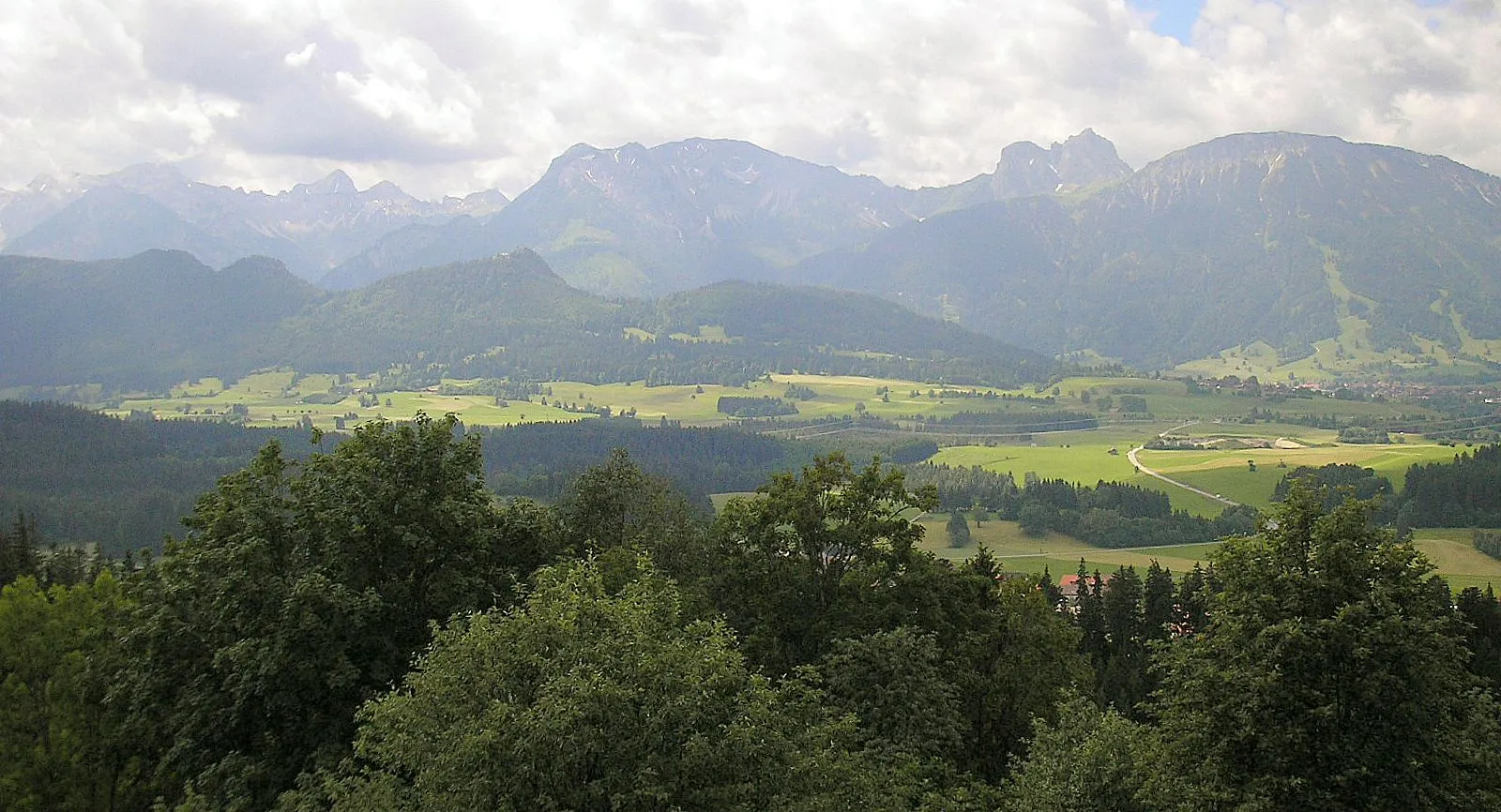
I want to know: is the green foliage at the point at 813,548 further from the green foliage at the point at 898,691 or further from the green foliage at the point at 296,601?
the green foliage at the point at 296,601

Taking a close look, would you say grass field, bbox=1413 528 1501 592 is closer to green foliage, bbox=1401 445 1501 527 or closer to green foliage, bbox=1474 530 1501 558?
green foliage, bbox=1474 530 1501 558

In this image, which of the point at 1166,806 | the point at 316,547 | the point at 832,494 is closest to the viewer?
the point at 1166,806

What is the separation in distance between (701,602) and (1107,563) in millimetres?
89877

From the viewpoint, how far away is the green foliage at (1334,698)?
68.9 ft

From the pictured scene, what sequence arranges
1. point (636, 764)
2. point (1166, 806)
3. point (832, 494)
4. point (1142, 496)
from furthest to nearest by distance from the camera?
point (1142, 496) < point (832, 494) < point (1166, 806) < point (636, 764)

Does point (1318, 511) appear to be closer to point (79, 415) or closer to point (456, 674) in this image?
point (456, 674)

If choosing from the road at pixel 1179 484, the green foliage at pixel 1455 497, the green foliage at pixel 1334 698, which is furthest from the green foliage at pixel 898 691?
the road at pixel 1179 484

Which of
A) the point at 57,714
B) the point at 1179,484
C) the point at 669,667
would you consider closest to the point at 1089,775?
the point at 669,667

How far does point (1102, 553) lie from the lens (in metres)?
120

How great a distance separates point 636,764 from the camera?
1902 centimetres

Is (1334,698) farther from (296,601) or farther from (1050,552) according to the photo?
(1050,552)

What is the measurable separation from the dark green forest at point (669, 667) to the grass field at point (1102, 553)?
63.9 m

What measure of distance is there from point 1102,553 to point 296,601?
109 meters

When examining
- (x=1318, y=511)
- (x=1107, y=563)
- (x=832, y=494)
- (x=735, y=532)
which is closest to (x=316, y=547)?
(x=735, y=532)
